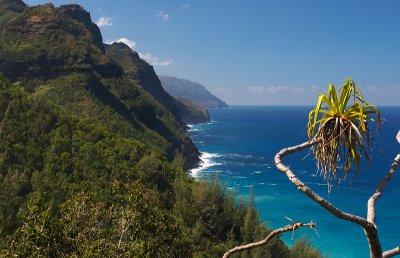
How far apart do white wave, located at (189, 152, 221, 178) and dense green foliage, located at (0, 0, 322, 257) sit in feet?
12.4

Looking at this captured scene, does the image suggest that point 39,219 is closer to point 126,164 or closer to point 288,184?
point 126,164

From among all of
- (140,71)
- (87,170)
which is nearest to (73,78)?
(87,170)

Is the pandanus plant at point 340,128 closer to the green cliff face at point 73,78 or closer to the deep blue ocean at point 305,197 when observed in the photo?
the deep blue ocean at point 305,197

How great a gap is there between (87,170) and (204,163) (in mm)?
64120

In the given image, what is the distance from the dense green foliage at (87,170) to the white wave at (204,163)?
377cm

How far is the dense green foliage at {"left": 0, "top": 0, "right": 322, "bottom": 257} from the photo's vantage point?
38.8 feet

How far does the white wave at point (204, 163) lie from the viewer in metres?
91.7

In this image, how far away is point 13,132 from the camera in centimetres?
4772

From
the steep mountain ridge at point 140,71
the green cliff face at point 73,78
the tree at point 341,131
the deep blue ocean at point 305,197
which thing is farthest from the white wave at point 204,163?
the tree at point 341,131

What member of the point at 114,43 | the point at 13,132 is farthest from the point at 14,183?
the point at 114,43

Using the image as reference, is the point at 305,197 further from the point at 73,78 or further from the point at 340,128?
the point at 340,128

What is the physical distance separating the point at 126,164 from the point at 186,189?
11337 millimetres

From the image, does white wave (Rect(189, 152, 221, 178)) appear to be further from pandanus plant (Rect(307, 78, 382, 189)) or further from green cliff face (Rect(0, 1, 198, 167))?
pandanus plant (Rect(307, 78, 382, 189))

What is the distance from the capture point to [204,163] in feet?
350
